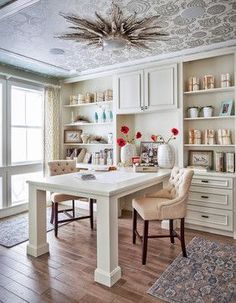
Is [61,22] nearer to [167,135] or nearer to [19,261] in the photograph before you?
[167,135]

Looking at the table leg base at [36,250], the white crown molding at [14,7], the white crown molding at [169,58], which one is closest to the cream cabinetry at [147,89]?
the white crown molding at [169,58]

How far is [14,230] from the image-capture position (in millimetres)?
3322

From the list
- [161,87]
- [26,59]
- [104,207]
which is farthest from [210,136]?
[26,59]

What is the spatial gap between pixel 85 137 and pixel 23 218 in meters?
1.83

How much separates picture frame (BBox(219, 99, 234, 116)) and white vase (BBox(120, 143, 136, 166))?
1.45 meters

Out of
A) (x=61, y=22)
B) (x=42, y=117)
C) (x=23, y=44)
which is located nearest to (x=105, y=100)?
(x=42, y=117)

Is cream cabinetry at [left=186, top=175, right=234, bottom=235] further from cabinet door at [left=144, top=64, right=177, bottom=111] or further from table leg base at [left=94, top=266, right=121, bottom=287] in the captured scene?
table leg base at [left=94, top=266, right=121, bottom=287]

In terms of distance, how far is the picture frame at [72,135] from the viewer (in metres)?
4.88

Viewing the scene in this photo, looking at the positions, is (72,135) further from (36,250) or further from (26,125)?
(36,250)

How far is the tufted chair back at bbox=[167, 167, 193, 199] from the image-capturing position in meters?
2.50

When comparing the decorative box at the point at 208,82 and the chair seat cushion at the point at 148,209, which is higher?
the decorative box at the point at 208,82

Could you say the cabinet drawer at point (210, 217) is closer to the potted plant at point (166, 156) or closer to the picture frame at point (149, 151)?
the potted plant at point (166, 156)

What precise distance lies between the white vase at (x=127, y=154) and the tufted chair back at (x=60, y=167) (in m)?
0.81

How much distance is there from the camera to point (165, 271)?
89.6 inches
